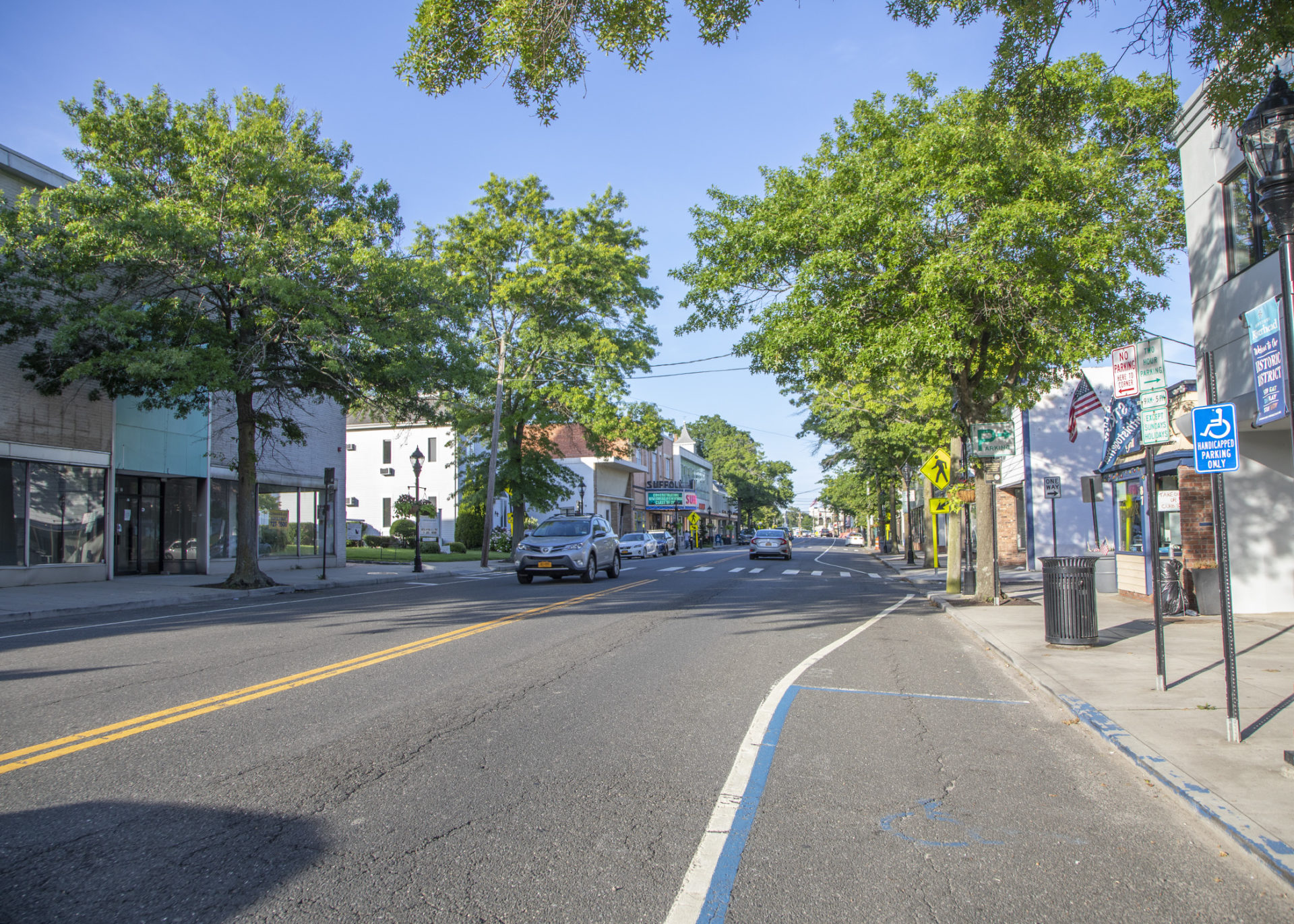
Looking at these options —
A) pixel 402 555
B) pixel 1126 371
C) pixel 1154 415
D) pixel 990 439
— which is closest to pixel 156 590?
pixel 990 439

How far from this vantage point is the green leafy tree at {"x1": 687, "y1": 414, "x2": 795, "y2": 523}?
10919cm

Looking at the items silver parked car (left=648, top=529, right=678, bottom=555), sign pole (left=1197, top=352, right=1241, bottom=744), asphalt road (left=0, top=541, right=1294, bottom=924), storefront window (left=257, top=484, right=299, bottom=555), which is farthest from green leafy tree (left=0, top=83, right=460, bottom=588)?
silver parked car (left=648, top=529, right=678, bottom=555)

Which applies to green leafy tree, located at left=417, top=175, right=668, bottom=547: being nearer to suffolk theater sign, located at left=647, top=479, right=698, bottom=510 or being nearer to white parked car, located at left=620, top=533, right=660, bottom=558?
white parked car, located at left=620, top=533, right=660, bottom=558

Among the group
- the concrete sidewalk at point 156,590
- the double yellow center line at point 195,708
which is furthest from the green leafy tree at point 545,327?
the double yellow center line at point 195,708

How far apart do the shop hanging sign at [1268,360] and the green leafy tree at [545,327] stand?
27.2 metres

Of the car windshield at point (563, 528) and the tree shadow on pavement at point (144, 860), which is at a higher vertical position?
the car windshield at point (563, 528)

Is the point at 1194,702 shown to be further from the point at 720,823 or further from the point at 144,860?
the point at 144,860

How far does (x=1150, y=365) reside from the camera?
287 inches

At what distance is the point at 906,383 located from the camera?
19.0m

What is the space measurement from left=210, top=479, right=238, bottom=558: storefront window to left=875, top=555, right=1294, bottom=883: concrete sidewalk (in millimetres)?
21589

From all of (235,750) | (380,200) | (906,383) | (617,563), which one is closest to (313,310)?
(380,200)

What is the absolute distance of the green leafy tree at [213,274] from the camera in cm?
1653

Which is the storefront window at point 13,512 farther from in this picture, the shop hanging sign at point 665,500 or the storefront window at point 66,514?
the shop hanging sign at point 665,500

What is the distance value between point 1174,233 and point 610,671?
1321 centimetres
